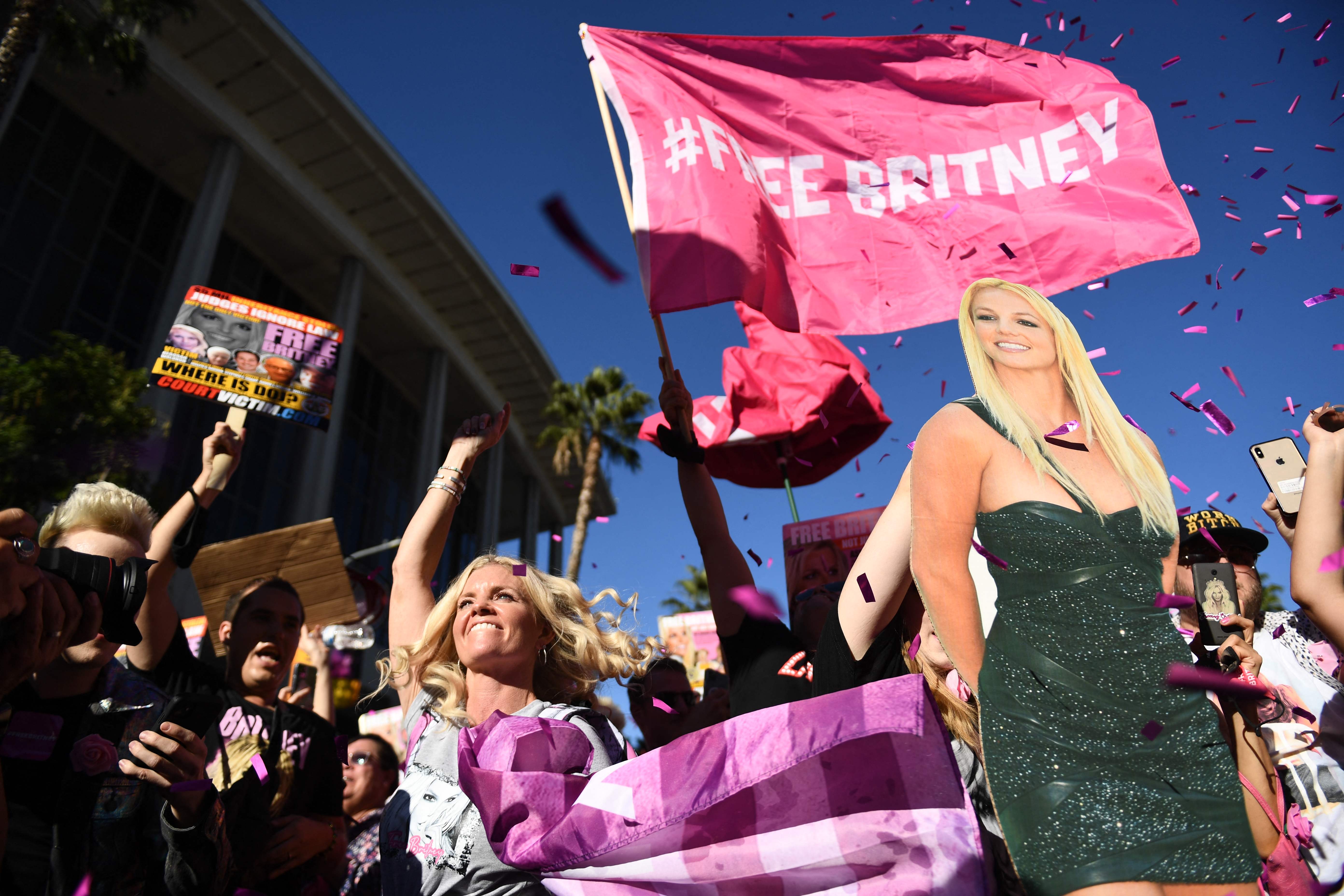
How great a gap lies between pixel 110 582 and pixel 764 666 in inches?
66.3

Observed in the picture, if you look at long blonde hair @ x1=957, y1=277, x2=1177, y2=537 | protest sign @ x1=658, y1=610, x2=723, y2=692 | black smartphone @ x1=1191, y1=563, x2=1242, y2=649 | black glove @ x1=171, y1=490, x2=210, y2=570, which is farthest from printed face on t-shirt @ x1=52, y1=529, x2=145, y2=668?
protest sign @ x1=658, y1=610, x2=723, y2=692

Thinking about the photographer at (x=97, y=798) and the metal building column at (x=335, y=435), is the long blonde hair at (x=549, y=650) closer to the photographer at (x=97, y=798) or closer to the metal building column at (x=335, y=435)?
the photographer at (x=97, y=798)

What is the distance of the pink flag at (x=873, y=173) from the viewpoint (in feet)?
11.3

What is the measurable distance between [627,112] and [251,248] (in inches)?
962

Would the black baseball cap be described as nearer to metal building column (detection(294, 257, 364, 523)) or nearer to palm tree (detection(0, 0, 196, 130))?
palm tree (detection(0, 0, 196, 130))

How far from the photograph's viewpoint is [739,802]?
1782 millimetres

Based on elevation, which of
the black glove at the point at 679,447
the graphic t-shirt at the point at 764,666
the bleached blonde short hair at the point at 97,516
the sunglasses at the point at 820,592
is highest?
the black glove at the point at 679,447

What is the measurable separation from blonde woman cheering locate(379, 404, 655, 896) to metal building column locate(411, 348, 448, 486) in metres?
25.3

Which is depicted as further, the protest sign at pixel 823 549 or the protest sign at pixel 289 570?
the protest sign at pixel 289 570

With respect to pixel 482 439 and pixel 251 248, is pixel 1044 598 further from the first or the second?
pixel 251 248

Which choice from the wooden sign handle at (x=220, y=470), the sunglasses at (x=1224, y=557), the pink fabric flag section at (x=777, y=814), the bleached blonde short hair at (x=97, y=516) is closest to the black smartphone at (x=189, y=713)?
the pink fabric flag section at (x=777, y=814)

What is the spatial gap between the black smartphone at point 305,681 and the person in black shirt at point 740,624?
11.2ft

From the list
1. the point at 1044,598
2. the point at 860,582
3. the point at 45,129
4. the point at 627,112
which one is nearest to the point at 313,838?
the point at 860,582

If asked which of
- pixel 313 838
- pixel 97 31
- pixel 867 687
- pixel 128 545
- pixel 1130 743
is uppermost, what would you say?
pixel 97 31
